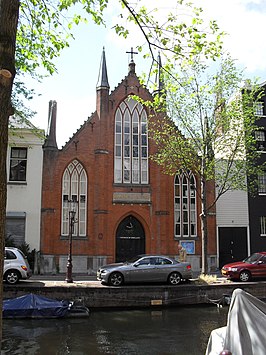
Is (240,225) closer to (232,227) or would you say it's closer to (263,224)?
(232,227)

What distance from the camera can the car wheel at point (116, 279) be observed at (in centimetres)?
1848

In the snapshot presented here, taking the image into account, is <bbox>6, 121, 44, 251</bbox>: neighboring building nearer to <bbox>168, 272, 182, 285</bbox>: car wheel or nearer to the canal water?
<bbox>168, 272, 182, 285</bbox>: car wheel

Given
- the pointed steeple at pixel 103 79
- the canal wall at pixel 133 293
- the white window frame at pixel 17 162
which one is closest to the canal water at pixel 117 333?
the canal wall at pixel 133 293

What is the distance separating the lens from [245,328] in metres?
4.40

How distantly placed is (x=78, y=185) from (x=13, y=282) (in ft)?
31.3

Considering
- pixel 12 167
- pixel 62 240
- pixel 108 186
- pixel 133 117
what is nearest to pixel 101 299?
pixel 62 240

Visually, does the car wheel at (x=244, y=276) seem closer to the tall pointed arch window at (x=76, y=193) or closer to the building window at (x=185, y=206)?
the building window at (x=185, y=206)

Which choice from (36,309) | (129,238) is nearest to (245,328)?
(36,309)

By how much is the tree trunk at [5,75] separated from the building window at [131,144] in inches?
855

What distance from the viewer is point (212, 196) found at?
27219mm

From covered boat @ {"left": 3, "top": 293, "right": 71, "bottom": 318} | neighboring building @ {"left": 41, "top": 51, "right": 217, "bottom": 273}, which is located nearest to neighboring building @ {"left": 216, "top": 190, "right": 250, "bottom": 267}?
neighboring building @ {"left": 41, "top": 51, "right": 217, "bottom": 273}

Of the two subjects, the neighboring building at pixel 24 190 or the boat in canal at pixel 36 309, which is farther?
the neighboring building at pixel 24 190

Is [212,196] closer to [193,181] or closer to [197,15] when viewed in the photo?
[193,181]

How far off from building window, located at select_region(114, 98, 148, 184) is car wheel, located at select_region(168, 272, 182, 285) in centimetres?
906
